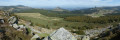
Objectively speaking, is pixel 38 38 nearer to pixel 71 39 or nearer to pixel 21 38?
pixel 21 38

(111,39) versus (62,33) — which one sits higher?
(62,33)

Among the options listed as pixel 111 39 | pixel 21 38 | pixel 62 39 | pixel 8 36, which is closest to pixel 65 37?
pixel 62 39

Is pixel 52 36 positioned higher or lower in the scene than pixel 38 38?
higher

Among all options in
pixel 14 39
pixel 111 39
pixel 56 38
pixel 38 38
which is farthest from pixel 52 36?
pixel 111 39

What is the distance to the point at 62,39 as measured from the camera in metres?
12.4

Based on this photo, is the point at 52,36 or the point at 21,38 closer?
the point at 52,36

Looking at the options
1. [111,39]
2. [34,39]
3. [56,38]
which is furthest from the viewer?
[111,39]

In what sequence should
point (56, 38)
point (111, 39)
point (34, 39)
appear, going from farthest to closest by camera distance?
point (111, 39) → point (34, 39) → point (56, 38)

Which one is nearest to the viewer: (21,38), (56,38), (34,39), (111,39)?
(56,38)

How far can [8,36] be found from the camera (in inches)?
517

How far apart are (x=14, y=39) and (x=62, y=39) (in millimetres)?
5662

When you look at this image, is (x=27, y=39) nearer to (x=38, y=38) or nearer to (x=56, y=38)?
(x=38, y=38)

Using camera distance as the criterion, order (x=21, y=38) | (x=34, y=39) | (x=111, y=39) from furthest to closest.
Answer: (x=111, y=39)
(x=34, y=39)
(x=21, y=38)

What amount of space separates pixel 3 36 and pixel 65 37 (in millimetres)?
7092
